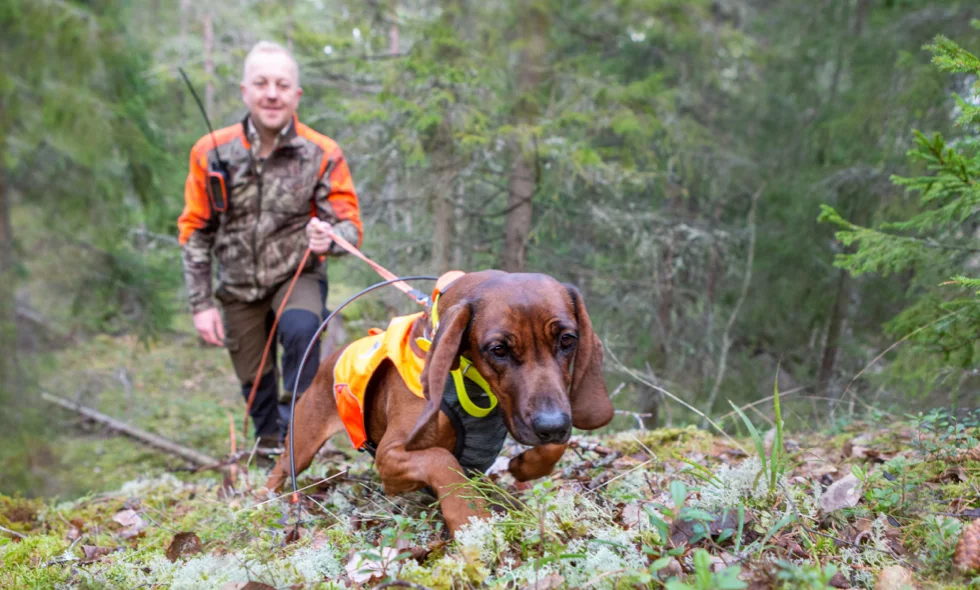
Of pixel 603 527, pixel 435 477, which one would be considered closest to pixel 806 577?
pixel 603 527

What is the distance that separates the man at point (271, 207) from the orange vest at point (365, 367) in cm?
107

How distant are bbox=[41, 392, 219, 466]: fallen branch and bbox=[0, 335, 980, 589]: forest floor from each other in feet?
14.4

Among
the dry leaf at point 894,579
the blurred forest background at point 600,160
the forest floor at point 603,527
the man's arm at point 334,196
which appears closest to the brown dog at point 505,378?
the forest floor at point 603,527

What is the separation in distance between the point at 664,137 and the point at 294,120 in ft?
17.7

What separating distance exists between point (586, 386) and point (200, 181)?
3.36 metres

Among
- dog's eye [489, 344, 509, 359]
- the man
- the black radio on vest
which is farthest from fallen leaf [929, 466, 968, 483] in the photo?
the black radio on vest

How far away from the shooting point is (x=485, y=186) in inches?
339

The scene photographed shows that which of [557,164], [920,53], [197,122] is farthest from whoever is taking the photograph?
[197,122]

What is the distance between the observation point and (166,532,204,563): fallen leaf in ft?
9.02

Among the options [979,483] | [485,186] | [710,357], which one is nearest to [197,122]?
[485,186]

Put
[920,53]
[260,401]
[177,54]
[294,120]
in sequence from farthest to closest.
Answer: [177,54] → [920,53] → [260,401] → [294,120]

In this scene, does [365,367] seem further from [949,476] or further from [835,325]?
[835,325]

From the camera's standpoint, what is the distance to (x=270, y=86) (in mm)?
4594

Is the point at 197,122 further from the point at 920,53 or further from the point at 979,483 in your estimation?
the point at 979,483
